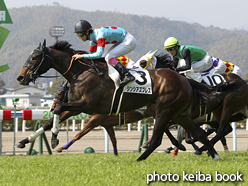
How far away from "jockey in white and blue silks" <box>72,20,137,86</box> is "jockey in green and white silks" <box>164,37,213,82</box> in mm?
1253

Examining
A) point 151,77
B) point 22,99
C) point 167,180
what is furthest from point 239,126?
point 22,99

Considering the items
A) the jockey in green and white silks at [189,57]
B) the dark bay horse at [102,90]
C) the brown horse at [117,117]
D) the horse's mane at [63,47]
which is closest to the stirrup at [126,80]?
the dark bay horse at [102,90]

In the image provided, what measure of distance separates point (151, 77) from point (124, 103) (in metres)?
0.59

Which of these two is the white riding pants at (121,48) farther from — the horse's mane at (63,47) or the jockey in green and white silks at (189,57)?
the jockey in green and white silks at (189,57)

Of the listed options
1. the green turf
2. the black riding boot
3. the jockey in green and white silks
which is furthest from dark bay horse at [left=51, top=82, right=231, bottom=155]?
the green turf

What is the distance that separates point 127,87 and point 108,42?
0.82 meters

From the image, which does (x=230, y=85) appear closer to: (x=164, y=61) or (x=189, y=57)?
(x=189, y=57)

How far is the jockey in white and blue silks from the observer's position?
5.38 metres

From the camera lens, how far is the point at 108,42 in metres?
5.68

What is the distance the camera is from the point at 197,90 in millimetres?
6113

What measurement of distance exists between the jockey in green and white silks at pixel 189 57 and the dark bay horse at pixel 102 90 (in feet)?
3.83

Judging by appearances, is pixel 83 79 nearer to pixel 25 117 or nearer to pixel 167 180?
pixel 167 180

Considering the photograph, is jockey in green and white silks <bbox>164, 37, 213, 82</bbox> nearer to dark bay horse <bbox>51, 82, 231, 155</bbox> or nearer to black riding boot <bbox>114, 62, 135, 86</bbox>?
dark bay horse <bbox>51, 82, 231, 155</bbox>

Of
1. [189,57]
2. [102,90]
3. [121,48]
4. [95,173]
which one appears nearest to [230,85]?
[189,57]
